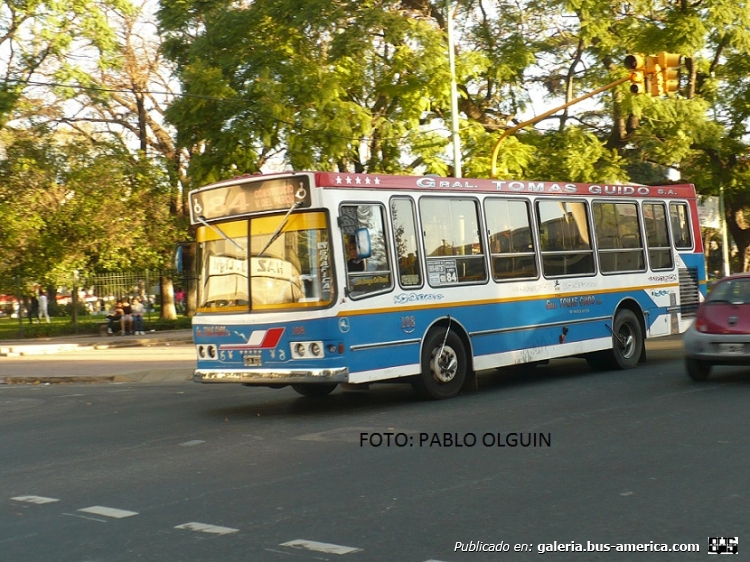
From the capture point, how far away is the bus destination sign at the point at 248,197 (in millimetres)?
12198

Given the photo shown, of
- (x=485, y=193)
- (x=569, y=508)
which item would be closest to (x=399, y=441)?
(x=569, y=508)

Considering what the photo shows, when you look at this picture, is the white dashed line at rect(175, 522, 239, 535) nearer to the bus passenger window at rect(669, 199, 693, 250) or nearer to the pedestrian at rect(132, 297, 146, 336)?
the bus passenger window at rect(669, 199, 693, 250)

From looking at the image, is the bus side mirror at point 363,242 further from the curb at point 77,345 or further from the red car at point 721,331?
the curb at point 77,345

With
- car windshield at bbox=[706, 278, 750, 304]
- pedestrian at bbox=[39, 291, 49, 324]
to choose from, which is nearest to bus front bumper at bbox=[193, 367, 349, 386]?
car windshield at bbox=[706, 278, 750, 304]

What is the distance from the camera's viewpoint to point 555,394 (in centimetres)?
1354

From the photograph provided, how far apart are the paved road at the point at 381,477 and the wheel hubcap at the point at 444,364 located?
1.27ft

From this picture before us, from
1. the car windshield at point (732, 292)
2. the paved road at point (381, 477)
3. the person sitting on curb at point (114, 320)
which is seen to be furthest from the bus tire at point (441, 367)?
the person sitting on curb at point (114, 320)

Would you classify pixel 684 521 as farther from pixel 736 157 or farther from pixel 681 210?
pixel 736 157

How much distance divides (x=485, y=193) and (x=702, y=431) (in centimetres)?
551

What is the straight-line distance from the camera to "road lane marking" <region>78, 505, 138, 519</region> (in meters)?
7.24

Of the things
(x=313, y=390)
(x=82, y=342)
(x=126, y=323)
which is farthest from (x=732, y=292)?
(x=126, y=323)

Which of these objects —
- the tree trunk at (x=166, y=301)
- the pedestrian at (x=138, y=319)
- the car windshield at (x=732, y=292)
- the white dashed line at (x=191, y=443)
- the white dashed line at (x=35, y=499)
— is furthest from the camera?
the tree trunk at (x=166, y=301)

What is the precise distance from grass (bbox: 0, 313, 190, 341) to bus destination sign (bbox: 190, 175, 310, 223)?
26951mm

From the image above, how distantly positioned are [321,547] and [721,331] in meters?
8.93
